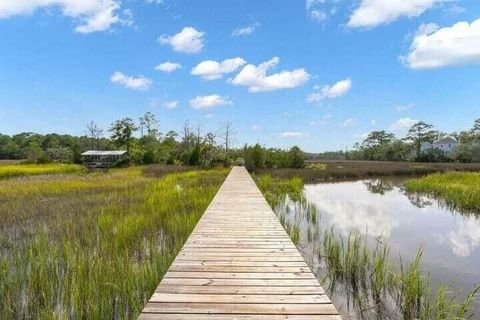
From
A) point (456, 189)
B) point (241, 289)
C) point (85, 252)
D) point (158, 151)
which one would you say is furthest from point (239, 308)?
point (158, 151)

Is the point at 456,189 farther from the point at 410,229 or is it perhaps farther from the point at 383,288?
the point at 383,288

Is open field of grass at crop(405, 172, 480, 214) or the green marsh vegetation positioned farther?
open field of grass at crop(405, 172, 480, 214)

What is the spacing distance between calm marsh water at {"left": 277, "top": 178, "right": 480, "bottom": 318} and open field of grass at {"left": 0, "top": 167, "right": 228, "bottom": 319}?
2.61 m

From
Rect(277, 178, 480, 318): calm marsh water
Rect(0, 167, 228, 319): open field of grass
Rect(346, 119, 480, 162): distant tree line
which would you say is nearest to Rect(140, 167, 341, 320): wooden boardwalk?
Rect(0, 167, 228, 319): open field of grass

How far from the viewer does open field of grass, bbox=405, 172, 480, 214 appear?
13000mm

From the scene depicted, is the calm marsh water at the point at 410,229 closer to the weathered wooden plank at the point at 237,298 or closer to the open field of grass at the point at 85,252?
the weathered wooden plank at the point at 237,298

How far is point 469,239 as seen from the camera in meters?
8.50

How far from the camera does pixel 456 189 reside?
51.2 feet

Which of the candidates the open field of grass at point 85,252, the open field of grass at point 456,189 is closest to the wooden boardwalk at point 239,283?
the open field of grass at point 85,252

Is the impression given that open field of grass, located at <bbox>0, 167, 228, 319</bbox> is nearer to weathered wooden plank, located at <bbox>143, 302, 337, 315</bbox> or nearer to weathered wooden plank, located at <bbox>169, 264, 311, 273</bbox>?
weathered wooden plank, located at <bbox>169, 264, 311, 273</bbox>

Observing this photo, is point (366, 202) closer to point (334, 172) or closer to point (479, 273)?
point (479, 273)

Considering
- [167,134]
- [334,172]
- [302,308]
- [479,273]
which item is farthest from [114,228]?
[167,134]

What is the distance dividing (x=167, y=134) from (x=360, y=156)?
134 ft

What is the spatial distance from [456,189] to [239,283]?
15341mm
